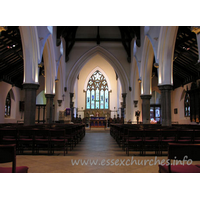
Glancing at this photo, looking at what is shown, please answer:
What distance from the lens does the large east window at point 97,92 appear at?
29.7 m

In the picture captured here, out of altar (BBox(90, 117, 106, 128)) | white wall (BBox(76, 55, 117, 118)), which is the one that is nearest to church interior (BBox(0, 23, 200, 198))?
altar (BBox(90, 117, 106, 128))

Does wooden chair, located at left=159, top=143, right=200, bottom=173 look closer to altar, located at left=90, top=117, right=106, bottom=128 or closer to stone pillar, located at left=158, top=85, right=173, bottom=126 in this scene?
stone pillar, located at left=158, top=85, right=173, bottom=126

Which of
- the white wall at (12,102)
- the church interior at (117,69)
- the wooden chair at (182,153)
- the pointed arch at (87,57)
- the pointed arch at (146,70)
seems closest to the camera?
the wooden chair at (182,153)

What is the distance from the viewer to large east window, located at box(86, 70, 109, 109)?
2967 cm

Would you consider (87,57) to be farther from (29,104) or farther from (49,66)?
(29,104)

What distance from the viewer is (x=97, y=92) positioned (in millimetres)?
30000

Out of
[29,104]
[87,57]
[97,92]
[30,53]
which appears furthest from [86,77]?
[29,104]

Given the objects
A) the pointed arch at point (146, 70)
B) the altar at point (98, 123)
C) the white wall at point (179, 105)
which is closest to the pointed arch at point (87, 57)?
the altar at point (98, 123)

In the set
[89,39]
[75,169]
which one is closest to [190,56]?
[89,39]

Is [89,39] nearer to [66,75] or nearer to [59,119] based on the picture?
[66,75]

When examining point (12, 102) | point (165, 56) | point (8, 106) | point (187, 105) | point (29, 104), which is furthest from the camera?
point (12, 102)

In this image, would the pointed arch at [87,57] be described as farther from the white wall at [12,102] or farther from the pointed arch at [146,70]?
the white wall at [12,102]

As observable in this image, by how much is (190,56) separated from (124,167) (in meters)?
12.5

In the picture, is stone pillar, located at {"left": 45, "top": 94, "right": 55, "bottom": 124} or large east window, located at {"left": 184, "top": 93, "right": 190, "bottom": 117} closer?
stone pillar, located at {"left": 45, "top": 94, "right": 55, "bottom": 124}
